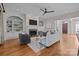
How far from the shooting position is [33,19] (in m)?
2.66

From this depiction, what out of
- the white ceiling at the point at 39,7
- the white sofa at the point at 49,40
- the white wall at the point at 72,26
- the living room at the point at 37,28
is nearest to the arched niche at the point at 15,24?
the living room at the point at 37,28

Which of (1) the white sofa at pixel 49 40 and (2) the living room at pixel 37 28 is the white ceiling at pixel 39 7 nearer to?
(2) the living room at pixel 37 28

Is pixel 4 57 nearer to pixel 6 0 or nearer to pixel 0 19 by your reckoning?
Result: pixel 0 19

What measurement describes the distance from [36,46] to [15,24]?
2.32 ft

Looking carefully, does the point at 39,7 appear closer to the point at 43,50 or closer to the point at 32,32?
the point at 32,32

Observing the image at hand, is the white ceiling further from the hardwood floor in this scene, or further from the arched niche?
the hardwood floor

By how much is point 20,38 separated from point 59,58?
100 centimetres

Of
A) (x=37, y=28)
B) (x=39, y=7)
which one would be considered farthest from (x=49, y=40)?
(x=39, y=7)

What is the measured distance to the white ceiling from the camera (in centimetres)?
252

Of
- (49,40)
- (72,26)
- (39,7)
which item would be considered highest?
(39,7)

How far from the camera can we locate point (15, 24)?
2633mm

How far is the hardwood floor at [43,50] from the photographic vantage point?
253cm

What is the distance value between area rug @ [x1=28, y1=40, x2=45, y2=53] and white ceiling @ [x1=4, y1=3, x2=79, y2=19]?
24.8 inches

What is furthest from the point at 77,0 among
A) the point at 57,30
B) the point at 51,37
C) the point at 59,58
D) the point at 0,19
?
the point at 0,19
